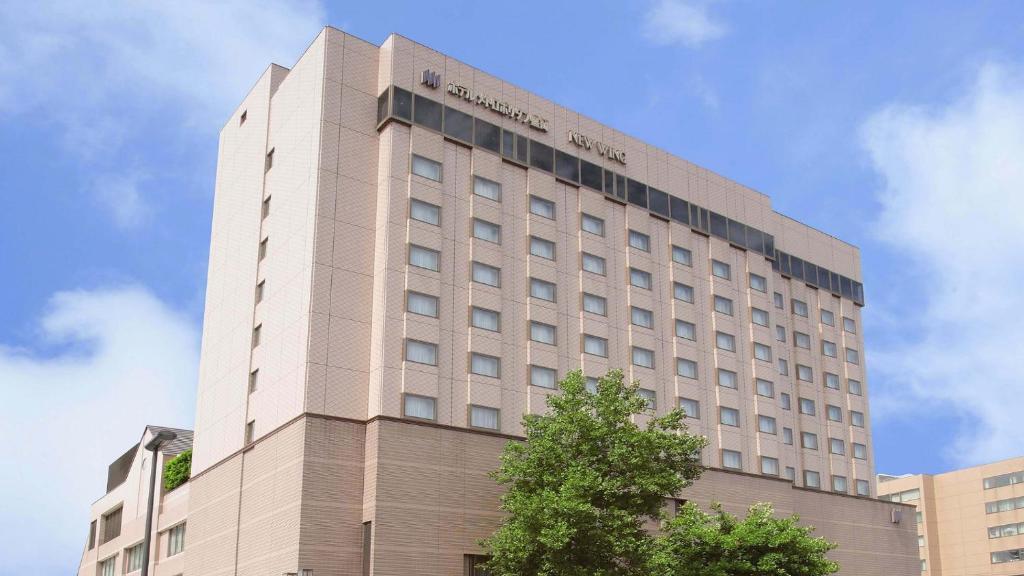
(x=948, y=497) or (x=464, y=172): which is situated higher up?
(x=464, y=172)

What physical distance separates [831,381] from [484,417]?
37.4 meters

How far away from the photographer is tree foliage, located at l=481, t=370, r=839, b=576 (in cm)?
5200

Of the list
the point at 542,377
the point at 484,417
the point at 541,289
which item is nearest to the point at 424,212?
the point at 541,289

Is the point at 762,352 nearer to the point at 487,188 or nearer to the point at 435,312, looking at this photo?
the point at 487,188

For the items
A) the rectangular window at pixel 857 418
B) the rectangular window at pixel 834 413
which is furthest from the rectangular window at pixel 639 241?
the rectangular window at pixel 857 418

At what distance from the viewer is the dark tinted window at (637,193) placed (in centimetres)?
7388

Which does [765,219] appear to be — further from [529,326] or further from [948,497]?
[948,497]

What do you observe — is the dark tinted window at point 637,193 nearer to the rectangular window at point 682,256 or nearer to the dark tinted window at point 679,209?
the dark tinted window at point 679,209

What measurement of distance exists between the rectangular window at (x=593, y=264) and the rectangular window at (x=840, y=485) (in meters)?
27.5

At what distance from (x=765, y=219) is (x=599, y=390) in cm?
3230

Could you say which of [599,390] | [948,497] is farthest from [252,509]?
[948,497]

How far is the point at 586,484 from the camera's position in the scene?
52188mm

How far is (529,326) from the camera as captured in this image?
64.5 metres

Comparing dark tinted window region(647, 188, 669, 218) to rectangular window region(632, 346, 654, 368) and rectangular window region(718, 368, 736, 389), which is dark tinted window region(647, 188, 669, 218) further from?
rectangular window region(718, 368, 736, 389)
